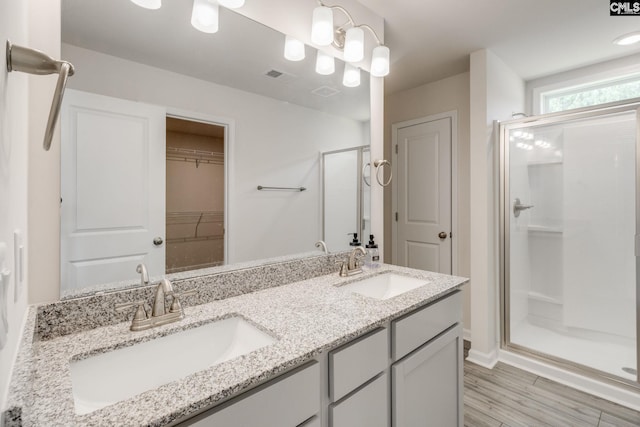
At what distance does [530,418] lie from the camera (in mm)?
1788

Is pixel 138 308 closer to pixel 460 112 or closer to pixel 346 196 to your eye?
pixel 346 196

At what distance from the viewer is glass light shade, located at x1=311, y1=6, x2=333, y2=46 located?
152 centimetres

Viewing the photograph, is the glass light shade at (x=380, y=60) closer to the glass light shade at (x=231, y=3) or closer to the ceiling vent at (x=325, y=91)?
the ceiling vent at (x=325, y=91)

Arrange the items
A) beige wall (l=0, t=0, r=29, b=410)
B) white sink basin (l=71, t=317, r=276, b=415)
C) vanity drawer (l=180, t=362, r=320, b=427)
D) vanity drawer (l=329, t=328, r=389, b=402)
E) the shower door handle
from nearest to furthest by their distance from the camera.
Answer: beige wall (l=0, t=0, r=29, b=410)
vanity drawer (l=180, t=362, r=320, b=427)
white sink basin (l=71, t=317, r=276, b=415)
vanity drawer (l=329, t=328, r=389, b=402)
the shower door handle

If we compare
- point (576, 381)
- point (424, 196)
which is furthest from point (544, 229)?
point (576, 381)

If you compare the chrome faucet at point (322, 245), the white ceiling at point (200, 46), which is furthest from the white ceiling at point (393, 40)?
the chrome faucet at point (322, 245)

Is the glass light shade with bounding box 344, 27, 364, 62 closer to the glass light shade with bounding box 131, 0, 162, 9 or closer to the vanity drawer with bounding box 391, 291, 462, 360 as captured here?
the glass light shade with bounding box 131, 0, 162, 9

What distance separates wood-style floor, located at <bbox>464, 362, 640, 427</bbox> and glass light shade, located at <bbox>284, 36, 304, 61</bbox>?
221 cm

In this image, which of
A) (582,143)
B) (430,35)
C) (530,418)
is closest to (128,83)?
(430,35)

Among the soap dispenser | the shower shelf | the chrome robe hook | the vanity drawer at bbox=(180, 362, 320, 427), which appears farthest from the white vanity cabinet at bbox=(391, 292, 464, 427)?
the shower shelf

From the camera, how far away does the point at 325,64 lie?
1730 millimetres

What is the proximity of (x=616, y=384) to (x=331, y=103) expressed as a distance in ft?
8.24

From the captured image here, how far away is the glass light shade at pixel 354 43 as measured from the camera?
167 centimetres

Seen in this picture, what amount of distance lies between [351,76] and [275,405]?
1744 millimetres
